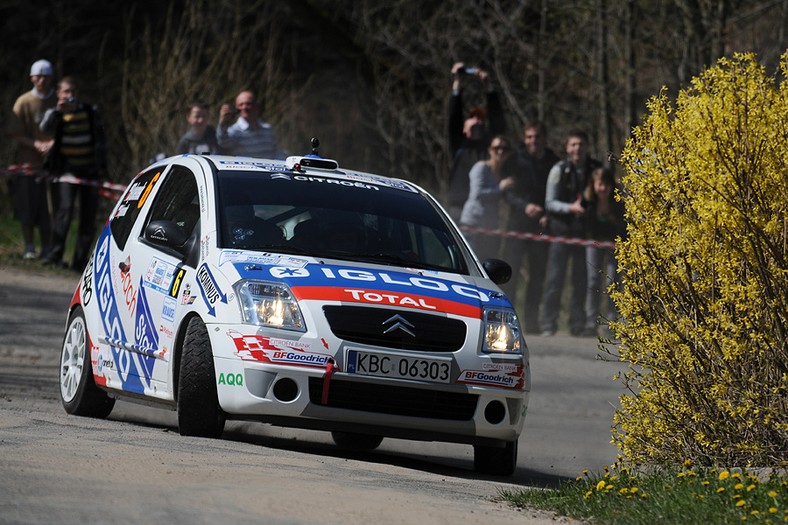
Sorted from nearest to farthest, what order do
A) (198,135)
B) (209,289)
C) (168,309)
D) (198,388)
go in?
(198,388) → (209,289) → (168,309) → (198,135)

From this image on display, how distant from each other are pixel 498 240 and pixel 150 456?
10.7m

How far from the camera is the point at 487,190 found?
1742 cm

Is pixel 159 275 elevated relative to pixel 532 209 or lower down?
lower down

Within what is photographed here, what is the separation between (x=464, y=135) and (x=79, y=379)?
8.24 metres

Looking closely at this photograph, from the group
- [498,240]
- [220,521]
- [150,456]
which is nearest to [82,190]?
[498,240]

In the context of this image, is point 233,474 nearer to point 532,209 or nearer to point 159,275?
point 159,275

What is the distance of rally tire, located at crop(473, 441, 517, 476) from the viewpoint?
9227 mm

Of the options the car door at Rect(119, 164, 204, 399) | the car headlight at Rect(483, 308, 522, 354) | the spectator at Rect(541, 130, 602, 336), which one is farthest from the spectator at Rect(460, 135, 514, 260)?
the car headlight at Rect(483, 308, 522, 354)

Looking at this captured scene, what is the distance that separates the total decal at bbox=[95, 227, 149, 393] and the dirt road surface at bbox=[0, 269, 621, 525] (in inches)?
12.6

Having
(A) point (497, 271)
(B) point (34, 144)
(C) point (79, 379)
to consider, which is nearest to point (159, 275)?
(C) point (79, 379)

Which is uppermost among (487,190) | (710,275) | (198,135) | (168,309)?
(198,135)

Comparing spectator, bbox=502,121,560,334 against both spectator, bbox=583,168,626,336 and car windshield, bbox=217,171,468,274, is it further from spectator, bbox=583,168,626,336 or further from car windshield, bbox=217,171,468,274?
car windshield, bbox=217,171,468,274

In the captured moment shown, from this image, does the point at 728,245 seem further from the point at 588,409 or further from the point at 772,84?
the point at 588,409

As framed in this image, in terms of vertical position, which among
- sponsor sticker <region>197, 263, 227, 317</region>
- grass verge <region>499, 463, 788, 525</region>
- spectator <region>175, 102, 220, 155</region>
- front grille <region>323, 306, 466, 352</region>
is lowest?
grass verge <region>499, 463, 788, 525</region>
